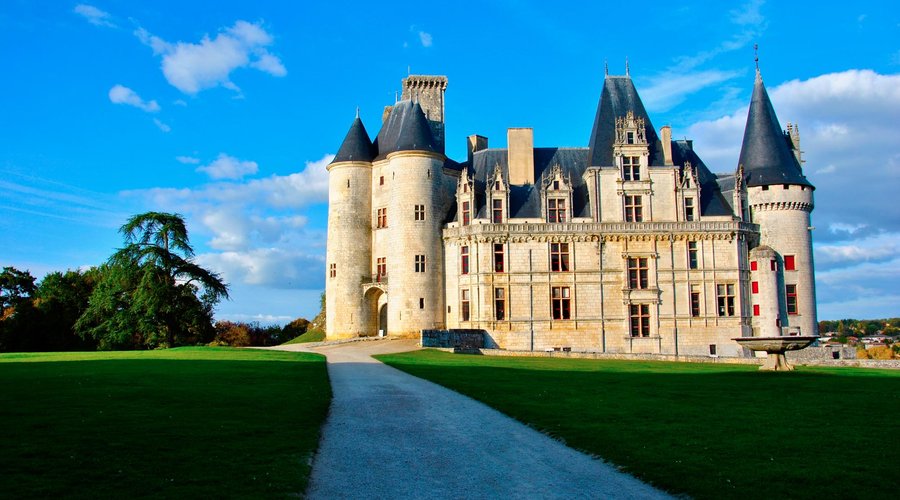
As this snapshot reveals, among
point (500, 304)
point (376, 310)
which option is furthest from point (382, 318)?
point (500, 304)

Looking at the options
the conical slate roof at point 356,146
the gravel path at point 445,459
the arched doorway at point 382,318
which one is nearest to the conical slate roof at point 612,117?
the conical slate roof at point 356,146

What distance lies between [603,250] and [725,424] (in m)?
32.3

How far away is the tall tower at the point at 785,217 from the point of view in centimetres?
4416

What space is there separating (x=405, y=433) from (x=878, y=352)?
6035 cm

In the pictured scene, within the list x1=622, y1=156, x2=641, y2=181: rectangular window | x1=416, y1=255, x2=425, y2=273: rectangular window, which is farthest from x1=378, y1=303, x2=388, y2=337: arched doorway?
x1=622, y1=156, x2=641, y2=181: rectangular window

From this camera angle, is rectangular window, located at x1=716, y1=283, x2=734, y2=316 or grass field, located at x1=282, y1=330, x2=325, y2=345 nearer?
rectangular window, located at x1=716, y1=283, x2=734, y2=316

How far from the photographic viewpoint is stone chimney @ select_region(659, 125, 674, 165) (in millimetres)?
45281

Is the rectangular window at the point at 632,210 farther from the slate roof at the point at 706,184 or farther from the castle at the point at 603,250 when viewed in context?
the slate roof at the point at 706,184

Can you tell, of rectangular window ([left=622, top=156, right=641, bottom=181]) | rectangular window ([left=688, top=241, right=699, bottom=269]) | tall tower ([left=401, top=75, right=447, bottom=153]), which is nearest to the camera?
rectangular window ([left=688, top=241, right=699, bottom=269])

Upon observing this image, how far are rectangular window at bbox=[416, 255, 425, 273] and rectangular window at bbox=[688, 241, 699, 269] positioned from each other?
1558 centimetres

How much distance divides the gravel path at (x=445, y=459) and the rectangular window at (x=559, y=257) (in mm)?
28691

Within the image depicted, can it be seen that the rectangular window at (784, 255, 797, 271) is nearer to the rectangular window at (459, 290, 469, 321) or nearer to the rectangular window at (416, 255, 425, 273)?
the rectangular window at (459, 290, 469, 321)

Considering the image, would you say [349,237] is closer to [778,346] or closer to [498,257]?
[498,257]

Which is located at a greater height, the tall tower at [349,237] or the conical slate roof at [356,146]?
the conical slate roof at [356,146]
